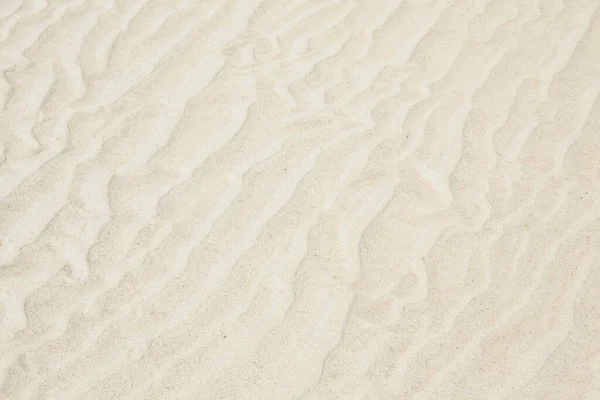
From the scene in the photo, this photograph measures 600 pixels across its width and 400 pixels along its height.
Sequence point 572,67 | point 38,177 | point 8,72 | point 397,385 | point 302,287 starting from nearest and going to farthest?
point 397,385 < point 302,287 < point 38,177 < point 8,72 < point 572,67

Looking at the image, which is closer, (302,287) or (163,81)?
(302,287)

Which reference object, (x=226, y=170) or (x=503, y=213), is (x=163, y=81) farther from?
(x=503, y=213)

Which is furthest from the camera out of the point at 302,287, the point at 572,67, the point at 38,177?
the point at 572,67

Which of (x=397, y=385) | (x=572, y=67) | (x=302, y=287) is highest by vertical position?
(x=302, y=287)

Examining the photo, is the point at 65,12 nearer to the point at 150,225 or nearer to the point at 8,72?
the point at 8,72

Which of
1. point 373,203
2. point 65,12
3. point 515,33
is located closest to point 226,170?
point 373,203

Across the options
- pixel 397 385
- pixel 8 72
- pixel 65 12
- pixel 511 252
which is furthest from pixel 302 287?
pixel 65 12

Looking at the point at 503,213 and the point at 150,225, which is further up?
the point at 150,225
